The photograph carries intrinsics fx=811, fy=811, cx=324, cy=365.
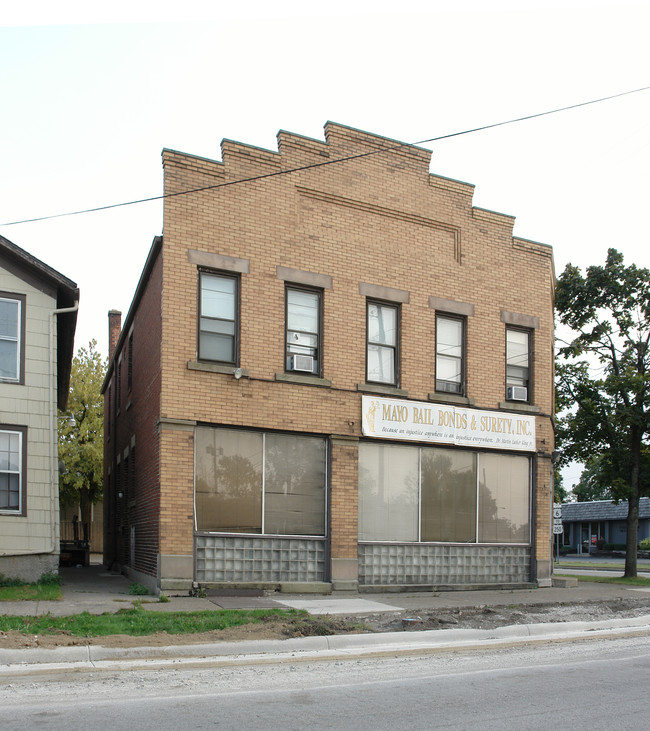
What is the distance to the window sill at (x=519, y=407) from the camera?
18.8m

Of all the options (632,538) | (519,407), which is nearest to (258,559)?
(519,407)

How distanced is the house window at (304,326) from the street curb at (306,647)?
6.77 m

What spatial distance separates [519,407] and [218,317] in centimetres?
761

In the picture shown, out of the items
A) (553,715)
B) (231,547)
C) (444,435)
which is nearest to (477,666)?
(553,715)

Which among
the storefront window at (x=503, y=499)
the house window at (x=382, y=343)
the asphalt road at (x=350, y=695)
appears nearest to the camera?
the asphalt road at (x=350, y=695)

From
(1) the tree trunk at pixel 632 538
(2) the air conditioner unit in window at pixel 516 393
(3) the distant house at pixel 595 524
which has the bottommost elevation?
(3) the distant house at pixel 595 524

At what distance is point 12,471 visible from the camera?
16.0 metres

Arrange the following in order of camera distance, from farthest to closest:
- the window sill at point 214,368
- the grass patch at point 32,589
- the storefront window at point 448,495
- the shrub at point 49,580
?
the storefront window at point 448,495, the shrub at point 49,580, the window sill at point 214,368, the grass patch at point 32,589

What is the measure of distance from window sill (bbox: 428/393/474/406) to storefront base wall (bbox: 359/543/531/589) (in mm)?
3151

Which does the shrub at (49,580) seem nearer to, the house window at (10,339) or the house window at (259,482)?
the house window at (259,482)

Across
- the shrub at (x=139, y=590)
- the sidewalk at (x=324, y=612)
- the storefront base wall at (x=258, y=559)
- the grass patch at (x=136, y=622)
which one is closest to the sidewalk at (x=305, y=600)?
the sidewalk at (x=324, y=612)

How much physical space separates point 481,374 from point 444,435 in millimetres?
1836

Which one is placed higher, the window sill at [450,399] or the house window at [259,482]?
the window sill at [450,399]

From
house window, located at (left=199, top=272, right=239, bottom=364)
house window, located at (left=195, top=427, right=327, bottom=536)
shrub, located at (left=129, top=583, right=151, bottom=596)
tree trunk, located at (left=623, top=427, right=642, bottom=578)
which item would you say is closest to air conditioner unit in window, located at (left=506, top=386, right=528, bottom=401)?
house window, located at (left=195, top=427, right=327, bottom=536)
